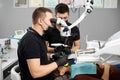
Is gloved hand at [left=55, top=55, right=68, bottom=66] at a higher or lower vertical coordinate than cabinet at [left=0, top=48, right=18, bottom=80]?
higher

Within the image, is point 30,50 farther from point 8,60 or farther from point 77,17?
point 77,17

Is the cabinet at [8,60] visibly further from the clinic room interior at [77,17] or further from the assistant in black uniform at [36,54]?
the assistant in black uniform at [36,54]

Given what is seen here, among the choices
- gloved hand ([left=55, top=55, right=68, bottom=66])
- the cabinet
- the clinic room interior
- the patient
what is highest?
the clinic room interior

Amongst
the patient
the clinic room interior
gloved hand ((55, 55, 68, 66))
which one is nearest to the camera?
the patient

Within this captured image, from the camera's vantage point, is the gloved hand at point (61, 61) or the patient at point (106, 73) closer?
the patient at point (106, 73)

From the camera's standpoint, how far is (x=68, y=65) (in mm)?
1920

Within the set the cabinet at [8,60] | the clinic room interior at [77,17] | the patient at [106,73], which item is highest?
the clinic room interior at [77,17]

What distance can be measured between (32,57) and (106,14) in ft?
7.68

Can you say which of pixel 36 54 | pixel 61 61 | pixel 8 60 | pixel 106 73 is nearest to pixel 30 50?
pixel 36 54

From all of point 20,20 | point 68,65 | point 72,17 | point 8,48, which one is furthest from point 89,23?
point 68,65

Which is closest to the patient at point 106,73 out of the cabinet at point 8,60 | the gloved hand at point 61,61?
the gloved hand at point 61,61

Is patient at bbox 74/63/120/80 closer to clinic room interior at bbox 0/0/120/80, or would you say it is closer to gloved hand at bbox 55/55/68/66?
gloved hand at bbox 55/55/68/66

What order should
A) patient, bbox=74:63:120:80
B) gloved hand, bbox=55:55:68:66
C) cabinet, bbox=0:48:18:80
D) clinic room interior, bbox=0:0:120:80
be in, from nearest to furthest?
patient, bbox=74:63:120:80 < gloved hand, bbox=55:55:68:66 < cabinet, bbox=0:48:18:80 < clinic room interior, bbox=0:0:120:80

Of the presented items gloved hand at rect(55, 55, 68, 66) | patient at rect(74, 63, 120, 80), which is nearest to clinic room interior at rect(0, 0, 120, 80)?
gloved hand at rect(55, 55, 68, 66)
